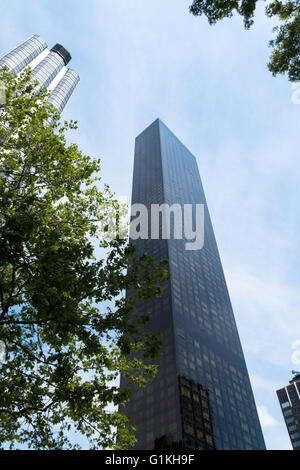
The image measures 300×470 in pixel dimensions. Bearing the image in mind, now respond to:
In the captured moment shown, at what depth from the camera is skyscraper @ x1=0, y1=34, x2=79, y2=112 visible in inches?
5084

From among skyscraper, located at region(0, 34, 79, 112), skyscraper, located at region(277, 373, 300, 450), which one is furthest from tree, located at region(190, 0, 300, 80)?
skyscraper, located at region(277, 373, 300, 450)

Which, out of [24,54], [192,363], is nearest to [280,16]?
[192,363]

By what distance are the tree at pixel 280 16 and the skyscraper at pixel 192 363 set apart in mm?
44391

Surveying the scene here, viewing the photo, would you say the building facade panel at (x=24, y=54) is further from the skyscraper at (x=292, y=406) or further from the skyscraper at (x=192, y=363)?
the skyscraper at (x=292, y=406)

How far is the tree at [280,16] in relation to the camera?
1509 centimetres

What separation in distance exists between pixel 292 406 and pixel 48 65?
191257mm

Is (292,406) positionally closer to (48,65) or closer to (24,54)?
(48,65)

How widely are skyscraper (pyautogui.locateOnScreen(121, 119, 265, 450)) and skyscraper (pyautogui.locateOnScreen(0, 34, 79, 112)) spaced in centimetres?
6240

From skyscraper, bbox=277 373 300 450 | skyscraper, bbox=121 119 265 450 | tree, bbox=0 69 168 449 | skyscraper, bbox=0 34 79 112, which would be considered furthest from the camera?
skyscraper, bbox=0 34 79 112

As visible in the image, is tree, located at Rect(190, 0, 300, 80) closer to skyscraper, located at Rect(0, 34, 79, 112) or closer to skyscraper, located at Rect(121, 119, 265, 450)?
skyscraper, located at Rect(121, 119, 265, 450)

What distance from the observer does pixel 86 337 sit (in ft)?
28.2
